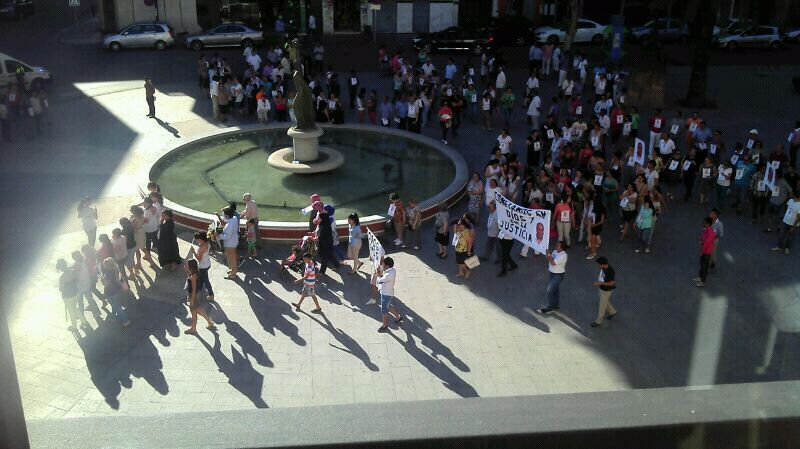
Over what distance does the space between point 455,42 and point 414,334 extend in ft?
86.2

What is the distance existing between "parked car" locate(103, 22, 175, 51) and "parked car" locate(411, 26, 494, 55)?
39.1ft

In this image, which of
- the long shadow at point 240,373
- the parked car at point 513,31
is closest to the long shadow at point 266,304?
the long shadow at point 240,373

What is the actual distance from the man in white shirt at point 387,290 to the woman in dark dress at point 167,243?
4372 mm

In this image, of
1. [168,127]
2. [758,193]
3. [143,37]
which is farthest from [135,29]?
[758,193]

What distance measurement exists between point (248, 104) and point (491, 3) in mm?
21593

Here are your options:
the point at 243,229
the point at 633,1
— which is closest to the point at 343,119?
the point at 243,229

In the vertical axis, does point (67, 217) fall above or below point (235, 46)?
below

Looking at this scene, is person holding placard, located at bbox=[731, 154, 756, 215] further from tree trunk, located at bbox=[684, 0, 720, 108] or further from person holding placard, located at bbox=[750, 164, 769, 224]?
tree trunk, located at bbox=[684, 0, 720, 108]

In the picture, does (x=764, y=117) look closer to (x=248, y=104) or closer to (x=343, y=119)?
(x=343, y=119)

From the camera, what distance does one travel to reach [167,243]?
14969mm

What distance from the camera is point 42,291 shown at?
46.7 feet

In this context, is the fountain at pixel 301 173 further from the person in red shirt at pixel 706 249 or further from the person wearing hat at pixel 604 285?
the person in red shirt at pixel 706 249

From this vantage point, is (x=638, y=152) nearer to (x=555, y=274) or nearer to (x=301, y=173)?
(x=555, y=274)

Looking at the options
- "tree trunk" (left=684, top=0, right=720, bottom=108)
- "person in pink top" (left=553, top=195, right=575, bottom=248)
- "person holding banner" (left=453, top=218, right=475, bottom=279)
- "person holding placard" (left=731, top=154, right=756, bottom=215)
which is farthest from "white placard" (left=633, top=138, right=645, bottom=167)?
"tree trunk" (left=684, top=0, right=720, bottom=108)
